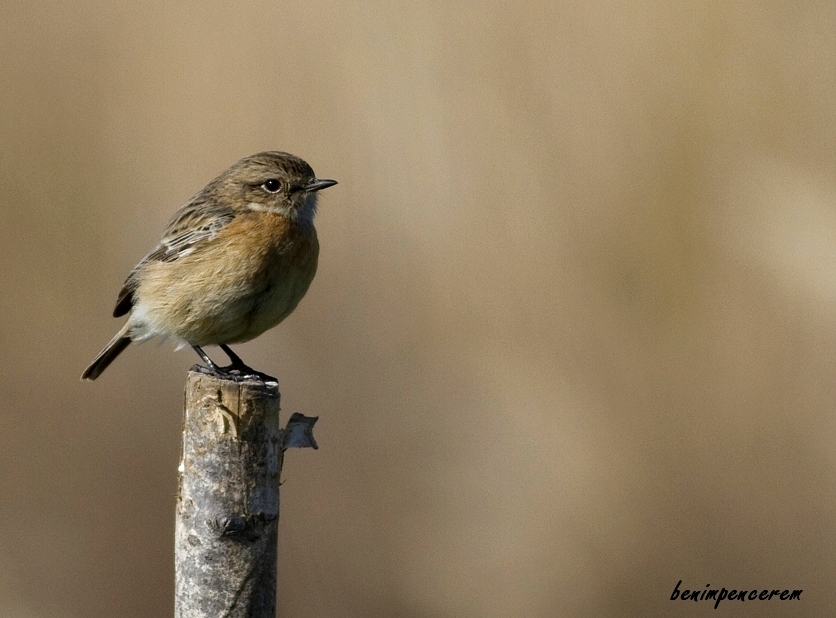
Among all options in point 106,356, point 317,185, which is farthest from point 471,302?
point 106,356

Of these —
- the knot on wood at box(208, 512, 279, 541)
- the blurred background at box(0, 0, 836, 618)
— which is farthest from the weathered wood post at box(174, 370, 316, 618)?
the blurred background at box(0, 0, 836, 618)

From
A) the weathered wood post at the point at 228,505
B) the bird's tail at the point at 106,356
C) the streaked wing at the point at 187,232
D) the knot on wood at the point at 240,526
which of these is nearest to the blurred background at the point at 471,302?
the bird's tail at the point at 106,356

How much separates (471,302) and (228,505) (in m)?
4.33

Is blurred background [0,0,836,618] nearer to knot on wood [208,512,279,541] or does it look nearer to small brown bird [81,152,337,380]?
small brown bird [81,152,337,380]

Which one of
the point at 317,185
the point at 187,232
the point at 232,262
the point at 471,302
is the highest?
the point at 317,185

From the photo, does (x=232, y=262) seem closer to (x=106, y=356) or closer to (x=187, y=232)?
(x=187, y=232)

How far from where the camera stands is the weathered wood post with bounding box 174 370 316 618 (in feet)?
13.3

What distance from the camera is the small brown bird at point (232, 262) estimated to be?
5883mm

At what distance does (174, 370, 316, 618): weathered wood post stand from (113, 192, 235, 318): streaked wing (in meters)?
2.00

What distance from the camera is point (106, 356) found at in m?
6.78

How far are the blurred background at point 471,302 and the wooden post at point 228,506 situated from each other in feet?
12.9

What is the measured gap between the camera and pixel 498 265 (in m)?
8.19

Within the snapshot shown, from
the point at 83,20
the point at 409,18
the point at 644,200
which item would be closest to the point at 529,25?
the point at 409,18

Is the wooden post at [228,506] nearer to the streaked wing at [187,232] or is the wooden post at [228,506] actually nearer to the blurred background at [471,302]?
the streaked wing at [187,232]
